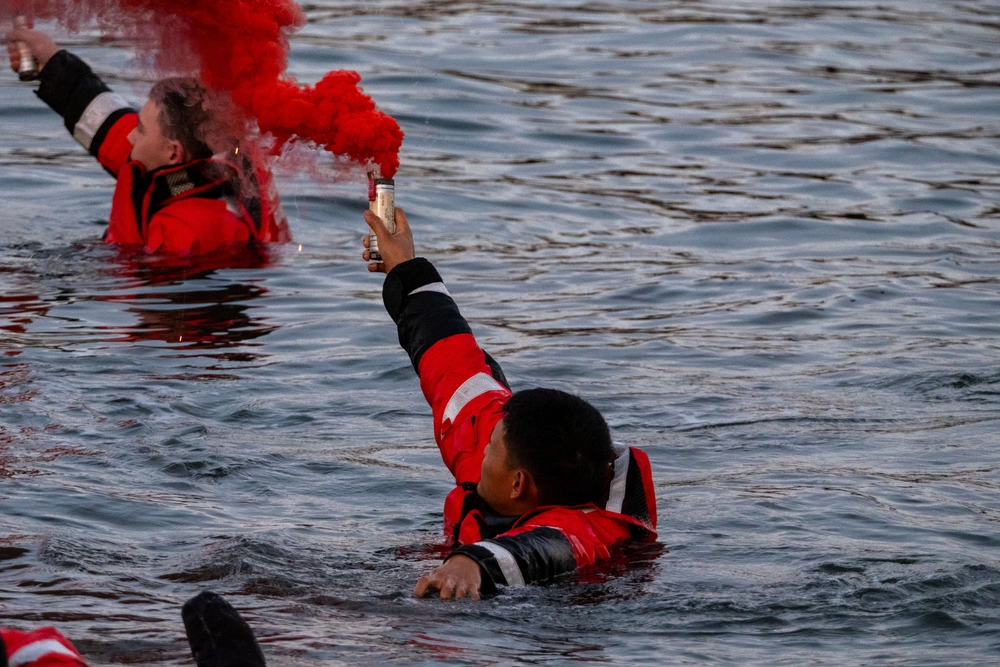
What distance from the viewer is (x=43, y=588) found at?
454cm

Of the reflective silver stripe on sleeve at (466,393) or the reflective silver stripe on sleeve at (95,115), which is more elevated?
the reflective silver stripe on sleeve at (95,115)

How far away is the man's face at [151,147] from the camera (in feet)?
27.3

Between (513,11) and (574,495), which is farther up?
(513,11)

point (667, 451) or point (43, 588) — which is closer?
point (43, 588)

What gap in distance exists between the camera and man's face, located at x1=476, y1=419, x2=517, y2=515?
4742 millimetres

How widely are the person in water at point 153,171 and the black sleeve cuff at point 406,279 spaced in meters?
3.00

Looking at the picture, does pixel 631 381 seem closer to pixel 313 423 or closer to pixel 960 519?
pixel 313 423

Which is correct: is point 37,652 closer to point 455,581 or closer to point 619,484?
point 455,581

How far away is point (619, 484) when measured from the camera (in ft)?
15.9

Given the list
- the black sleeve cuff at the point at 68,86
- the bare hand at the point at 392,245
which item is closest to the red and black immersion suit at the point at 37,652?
the bare hand at the point at 392,245

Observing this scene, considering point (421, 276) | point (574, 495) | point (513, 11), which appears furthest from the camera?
point (513, 11)

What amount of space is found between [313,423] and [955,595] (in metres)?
2.92

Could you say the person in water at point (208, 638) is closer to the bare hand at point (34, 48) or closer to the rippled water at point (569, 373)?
the rippled water at point (569, 373)

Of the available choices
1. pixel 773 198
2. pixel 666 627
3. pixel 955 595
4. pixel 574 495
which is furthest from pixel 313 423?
pixel 773 198
